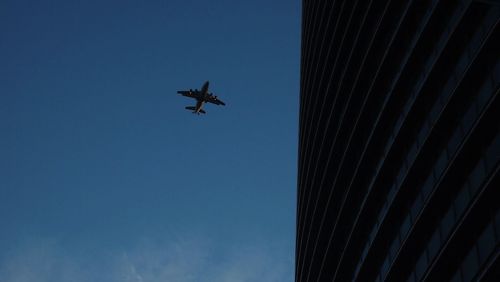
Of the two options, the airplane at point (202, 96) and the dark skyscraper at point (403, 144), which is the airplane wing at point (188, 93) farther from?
the dark skyscraper at point (403, 144)

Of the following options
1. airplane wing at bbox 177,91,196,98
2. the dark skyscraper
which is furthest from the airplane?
the dark skyscraper

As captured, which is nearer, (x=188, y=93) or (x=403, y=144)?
(x=403, y=144)

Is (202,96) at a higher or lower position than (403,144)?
higher

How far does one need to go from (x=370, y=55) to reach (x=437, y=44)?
26.2ft

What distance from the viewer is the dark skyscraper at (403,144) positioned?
2569 centimetres

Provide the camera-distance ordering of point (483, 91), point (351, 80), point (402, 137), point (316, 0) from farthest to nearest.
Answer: point (316, 0) < point (351, 80) < point (402, 137) < point (483, 91)

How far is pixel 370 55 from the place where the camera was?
129ft

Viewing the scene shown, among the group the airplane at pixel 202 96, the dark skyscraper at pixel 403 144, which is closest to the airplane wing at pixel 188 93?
the airplane at pixel 202 96

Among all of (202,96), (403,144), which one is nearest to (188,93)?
(202,96)

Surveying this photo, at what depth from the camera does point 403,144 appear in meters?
Answer: 33.4

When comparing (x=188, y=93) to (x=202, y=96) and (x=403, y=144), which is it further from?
(x=403, y=144)

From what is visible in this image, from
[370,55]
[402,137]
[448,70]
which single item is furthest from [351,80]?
[448,70]

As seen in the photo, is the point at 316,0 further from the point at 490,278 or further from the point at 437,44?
the point at 490,278

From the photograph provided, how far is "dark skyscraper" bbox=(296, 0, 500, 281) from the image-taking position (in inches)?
1011
